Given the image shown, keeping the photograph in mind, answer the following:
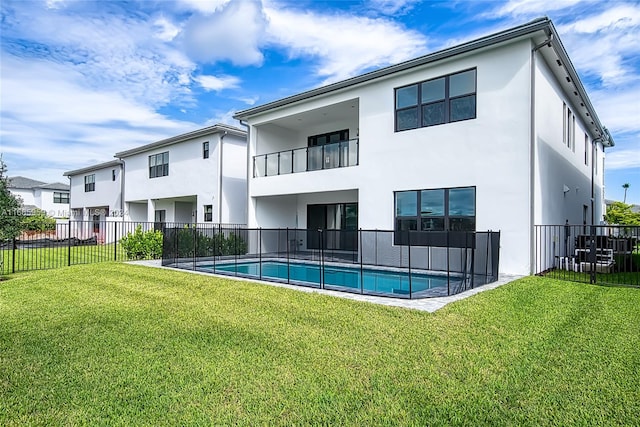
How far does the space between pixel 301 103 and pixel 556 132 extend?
9.59m

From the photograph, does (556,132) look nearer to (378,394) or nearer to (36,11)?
(378,394)

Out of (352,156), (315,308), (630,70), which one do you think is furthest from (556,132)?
(315,308)

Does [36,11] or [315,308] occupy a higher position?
[36,11]

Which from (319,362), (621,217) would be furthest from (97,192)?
(621,217)

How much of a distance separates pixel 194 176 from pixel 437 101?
47.1 feet

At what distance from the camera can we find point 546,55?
440 inches

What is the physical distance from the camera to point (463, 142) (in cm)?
1134

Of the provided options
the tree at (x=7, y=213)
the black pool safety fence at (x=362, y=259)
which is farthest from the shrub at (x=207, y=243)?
the tree at (x=7, y=213)

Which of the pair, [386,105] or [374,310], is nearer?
[374,310]

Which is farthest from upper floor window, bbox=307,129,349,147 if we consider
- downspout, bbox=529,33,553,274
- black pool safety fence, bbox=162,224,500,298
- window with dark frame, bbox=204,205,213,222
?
downspout, bbox=529,33,553,274

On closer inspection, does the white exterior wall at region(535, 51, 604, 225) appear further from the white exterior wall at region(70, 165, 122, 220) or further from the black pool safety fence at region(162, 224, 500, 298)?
the white exterior wall at region(70, 165, 122, 220)

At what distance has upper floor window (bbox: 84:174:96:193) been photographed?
104 feet

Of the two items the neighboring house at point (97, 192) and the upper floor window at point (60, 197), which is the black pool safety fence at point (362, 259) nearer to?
the neighboring house at point (97, 192)

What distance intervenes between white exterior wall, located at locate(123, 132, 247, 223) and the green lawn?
1275cm
